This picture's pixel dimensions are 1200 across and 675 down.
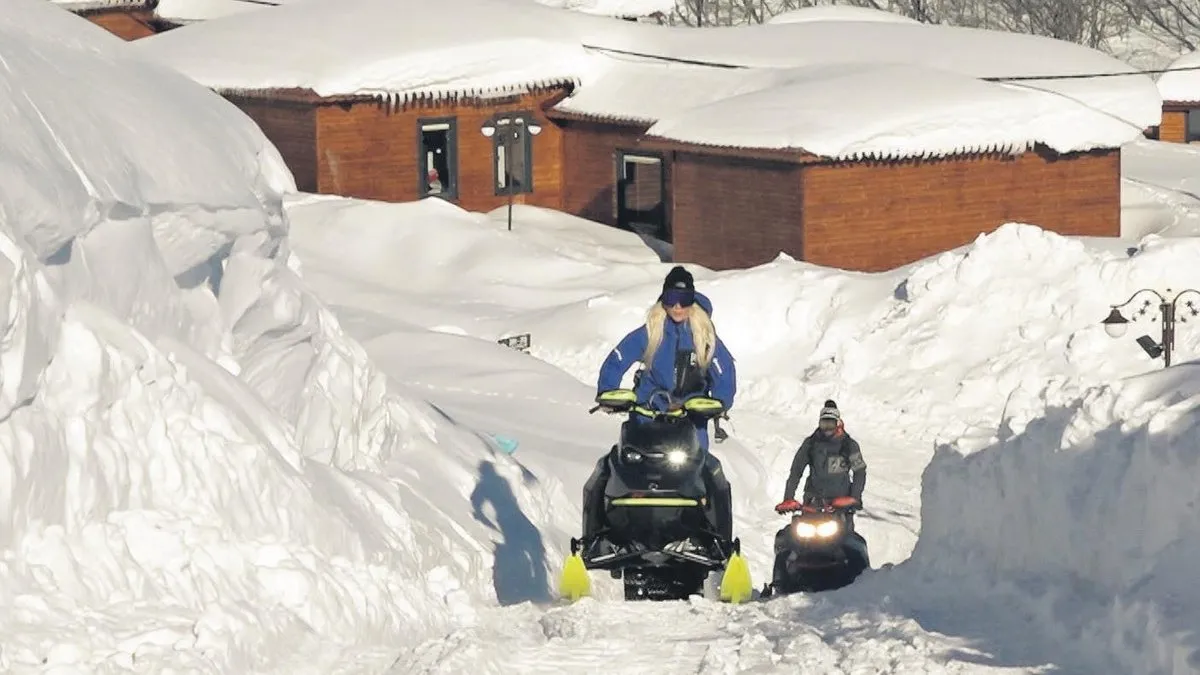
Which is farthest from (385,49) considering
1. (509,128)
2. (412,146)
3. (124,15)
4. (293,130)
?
(124,15)

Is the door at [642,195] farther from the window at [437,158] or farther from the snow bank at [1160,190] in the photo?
the snow bank at [1160,190]

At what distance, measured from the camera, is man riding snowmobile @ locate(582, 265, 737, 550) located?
33.2 feet

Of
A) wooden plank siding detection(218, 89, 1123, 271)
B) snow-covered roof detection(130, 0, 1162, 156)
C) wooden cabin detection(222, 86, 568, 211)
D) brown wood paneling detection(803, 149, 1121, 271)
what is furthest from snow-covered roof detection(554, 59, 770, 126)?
brown wood paneling detection(803, 149, 1121, 271)

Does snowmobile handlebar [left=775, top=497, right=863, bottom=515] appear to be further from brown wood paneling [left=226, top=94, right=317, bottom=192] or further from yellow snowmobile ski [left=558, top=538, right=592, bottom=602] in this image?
brown wood paneling [left=226, top=94, right=317, bottom=192]

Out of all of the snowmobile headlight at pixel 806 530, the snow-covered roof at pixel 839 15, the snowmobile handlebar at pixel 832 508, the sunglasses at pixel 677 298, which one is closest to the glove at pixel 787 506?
the snowmobile handlebar at pixel 832 508

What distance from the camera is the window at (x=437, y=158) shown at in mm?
33688

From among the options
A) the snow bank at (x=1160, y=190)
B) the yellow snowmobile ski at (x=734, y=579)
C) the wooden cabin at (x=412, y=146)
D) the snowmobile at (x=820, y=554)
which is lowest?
the snow bank at (x=1160, y=190)

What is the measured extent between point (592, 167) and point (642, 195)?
903 millimetres

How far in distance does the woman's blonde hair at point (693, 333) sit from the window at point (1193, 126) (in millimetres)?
39732

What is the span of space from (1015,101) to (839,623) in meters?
23.3

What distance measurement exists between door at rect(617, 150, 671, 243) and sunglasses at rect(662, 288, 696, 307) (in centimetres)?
2277

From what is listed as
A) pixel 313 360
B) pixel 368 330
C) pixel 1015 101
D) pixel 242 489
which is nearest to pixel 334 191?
pixel 1015 101

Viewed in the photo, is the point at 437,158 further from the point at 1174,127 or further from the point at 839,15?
the point at 1174,127

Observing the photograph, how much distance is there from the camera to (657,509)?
9.91m
